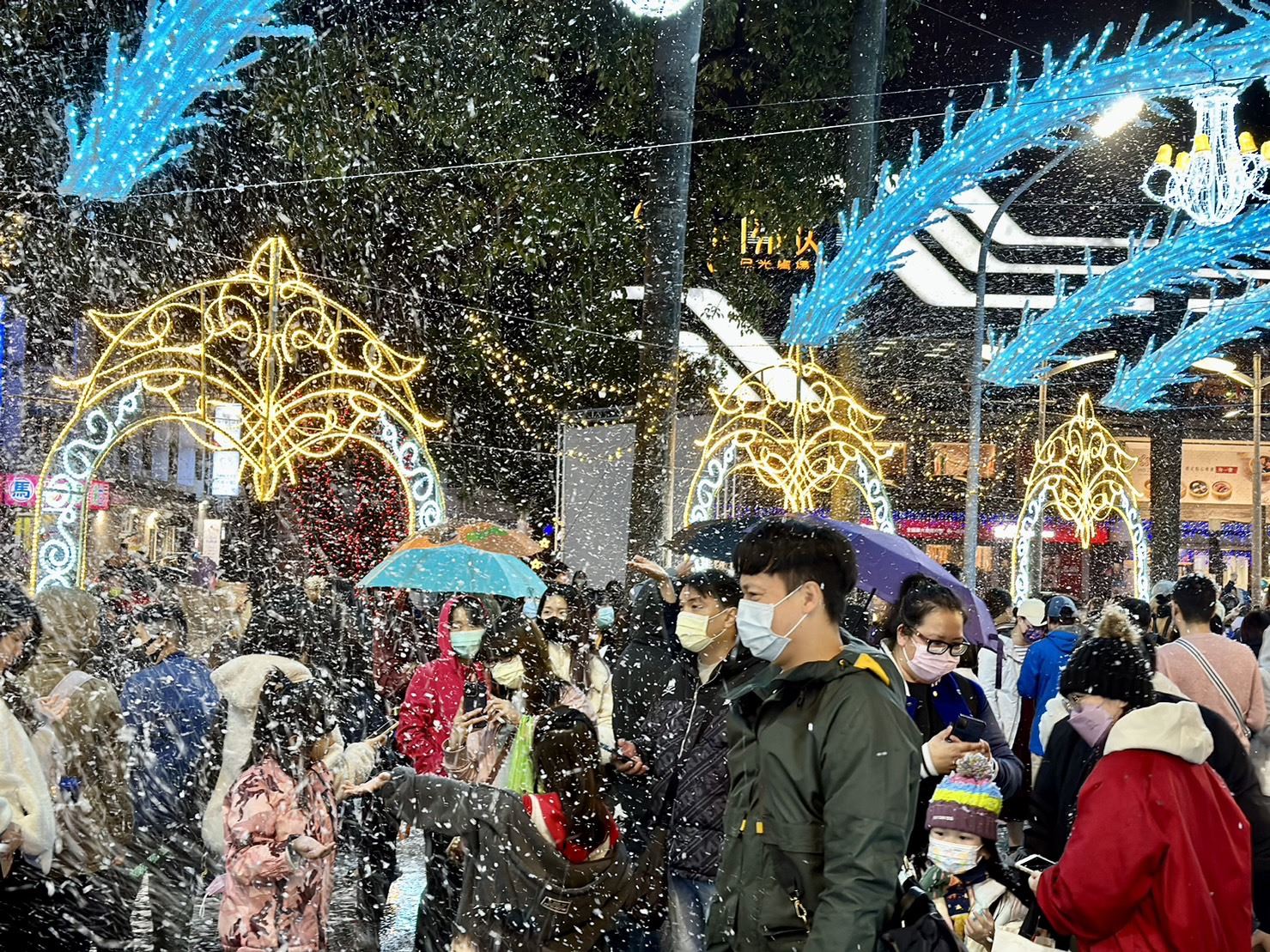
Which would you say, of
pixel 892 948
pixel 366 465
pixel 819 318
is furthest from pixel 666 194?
pixel 366 465

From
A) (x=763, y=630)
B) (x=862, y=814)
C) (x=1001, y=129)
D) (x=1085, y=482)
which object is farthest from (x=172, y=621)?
(x=1085, y=482)

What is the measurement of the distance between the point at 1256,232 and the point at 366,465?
663 inches

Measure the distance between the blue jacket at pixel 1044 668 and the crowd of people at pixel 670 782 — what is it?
22 mm

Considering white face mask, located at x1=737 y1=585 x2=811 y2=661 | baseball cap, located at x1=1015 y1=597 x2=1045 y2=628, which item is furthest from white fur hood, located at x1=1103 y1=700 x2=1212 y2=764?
baseball cap, located at x1=1015 y1=597 x2=1045 y2=628

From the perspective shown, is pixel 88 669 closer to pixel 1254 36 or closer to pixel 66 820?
pixel 66 820

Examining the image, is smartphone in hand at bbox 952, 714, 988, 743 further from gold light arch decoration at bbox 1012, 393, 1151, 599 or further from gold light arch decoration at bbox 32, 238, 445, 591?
gold light arch decoration at bbox 1012, 393, 1151, 599

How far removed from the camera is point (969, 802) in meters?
4.58

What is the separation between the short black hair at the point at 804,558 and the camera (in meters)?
3.55

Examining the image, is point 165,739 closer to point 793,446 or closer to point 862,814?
point 862,814

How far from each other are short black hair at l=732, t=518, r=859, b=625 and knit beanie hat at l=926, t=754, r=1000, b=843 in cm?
120

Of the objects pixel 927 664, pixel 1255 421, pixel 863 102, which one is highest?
pixel 863 102

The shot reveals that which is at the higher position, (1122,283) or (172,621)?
(1122,283)

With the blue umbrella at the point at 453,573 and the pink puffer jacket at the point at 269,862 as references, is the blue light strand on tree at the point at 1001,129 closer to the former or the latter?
the blue umbrella at the point at 453,573

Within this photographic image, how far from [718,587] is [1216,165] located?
11777mm
